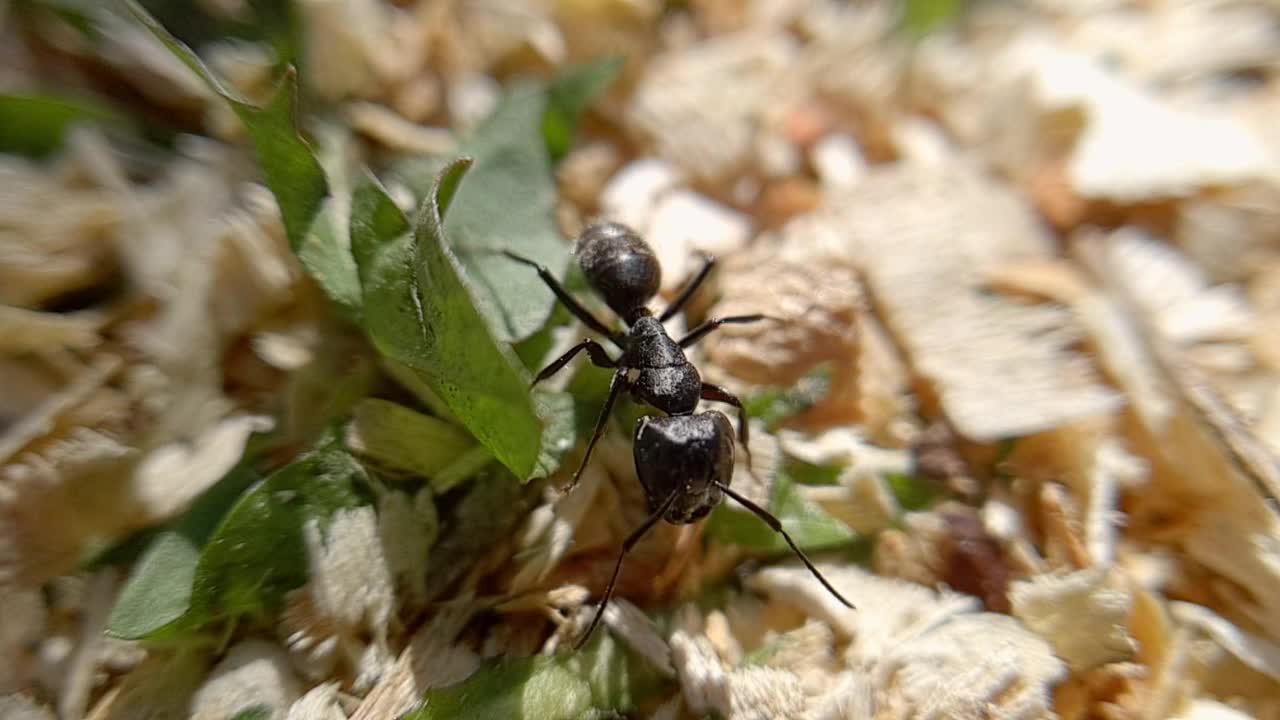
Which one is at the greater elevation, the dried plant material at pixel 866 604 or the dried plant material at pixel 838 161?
the dried plant material at pixel 838 161

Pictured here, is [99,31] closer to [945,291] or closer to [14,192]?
[14,192]

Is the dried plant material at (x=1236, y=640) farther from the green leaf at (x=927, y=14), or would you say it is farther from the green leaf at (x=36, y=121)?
the green leaf at (x=36, y=121)

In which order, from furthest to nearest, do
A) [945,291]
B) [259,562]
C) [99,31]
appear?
[945,291] < [99,31] < [259,562]

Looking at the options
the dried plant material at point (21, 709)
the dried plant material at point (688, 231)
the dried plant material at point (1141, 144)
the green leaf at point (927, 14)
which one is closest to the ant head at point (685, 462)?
the dried plant material at point (688, 231)

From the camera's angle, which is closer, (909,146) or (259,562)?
(259,562)

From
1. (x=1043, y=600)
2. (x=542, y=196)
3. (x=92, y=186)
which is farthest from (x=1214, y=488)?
(x=92, y=186)

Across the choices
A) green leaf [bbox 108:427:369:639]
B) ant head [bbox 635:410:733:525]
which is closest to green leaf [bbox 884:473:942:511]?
ant head [bbox 635:410:733:525]

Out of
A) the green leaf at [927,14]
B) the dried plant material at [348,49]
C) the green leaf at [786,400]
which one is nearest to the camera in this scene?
the green leaf at [786,400]

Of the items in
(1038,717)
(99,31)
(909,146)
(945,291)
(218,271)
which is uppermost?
(99,31)
